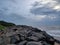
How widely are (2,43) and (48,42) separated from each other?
6296 millimetres

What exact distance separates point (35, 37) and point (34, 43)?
3186 millimetres

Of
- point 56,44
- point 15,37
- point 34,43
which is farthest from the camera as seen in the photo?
point 15,37

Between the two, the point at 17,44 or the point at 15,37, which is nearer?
the point at 17,44

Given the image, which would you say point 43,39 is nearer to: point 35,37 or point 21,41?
point 35,37

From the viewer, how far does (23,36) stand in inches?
1158

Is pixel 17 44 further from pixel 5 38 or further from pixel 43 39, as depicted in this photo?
pixel 43 39

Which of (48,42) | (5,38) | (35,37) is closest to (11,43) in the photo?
(5,38)

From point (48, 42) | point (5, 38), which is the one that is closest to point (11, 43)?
point (5, 38)

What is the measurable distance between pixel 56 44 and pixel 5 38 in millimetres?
6859

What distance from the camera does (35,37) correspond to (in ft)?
92.3

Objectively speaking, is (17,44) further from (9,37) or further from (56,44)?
(56,44)

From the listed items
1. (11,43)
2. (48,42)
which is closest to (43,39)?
(48,42)

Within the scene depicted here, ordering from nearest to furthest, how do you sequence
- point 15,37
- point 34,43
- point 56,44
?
point 34,43 < point 56,44 < point 15,37

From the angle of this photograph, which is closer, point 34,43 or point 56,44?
point 34,43
